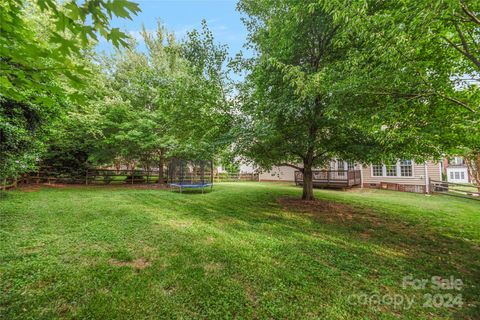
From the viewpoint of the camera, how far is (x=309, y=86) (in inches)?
196

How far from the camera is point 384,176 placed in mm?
14703

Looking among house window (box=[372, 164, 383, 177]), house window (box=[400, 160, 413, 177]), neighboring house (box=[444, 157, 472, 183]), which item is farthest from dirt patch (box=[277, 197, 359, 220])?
neighboring house (box=[444, 157, 472, 183])

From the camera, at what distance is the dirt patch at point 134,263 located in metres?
3.26

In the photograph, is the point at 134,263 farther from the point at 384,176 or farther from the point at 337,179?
the point at 384,176

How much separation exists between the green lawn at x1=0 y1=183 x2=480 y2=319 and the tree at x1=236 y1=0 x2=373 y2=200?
8.75 ft

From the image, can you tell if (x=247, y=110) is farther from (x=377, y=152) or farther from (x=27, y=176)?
(x=27, y=176)

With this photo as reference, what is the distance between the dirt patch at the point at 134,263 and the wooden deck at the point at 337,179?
13475 millimetres

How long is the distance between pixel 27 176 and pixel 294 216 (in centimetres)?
1511

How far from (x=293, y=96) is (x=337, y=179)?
35.3 feet

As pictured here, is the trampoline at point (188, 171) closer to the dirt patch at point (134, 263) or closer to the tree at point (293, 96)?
the tree at point (293, 96)

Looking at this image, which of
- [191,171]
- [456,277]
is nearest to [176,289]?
[456,277]

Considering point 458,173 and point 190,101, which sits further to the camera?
point 458,173

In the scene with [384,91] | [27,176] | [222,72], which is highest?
[222,72]

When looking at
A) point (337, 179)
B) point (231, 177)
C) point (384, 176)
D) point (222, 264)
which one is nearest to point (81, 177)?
point (231, 177)
